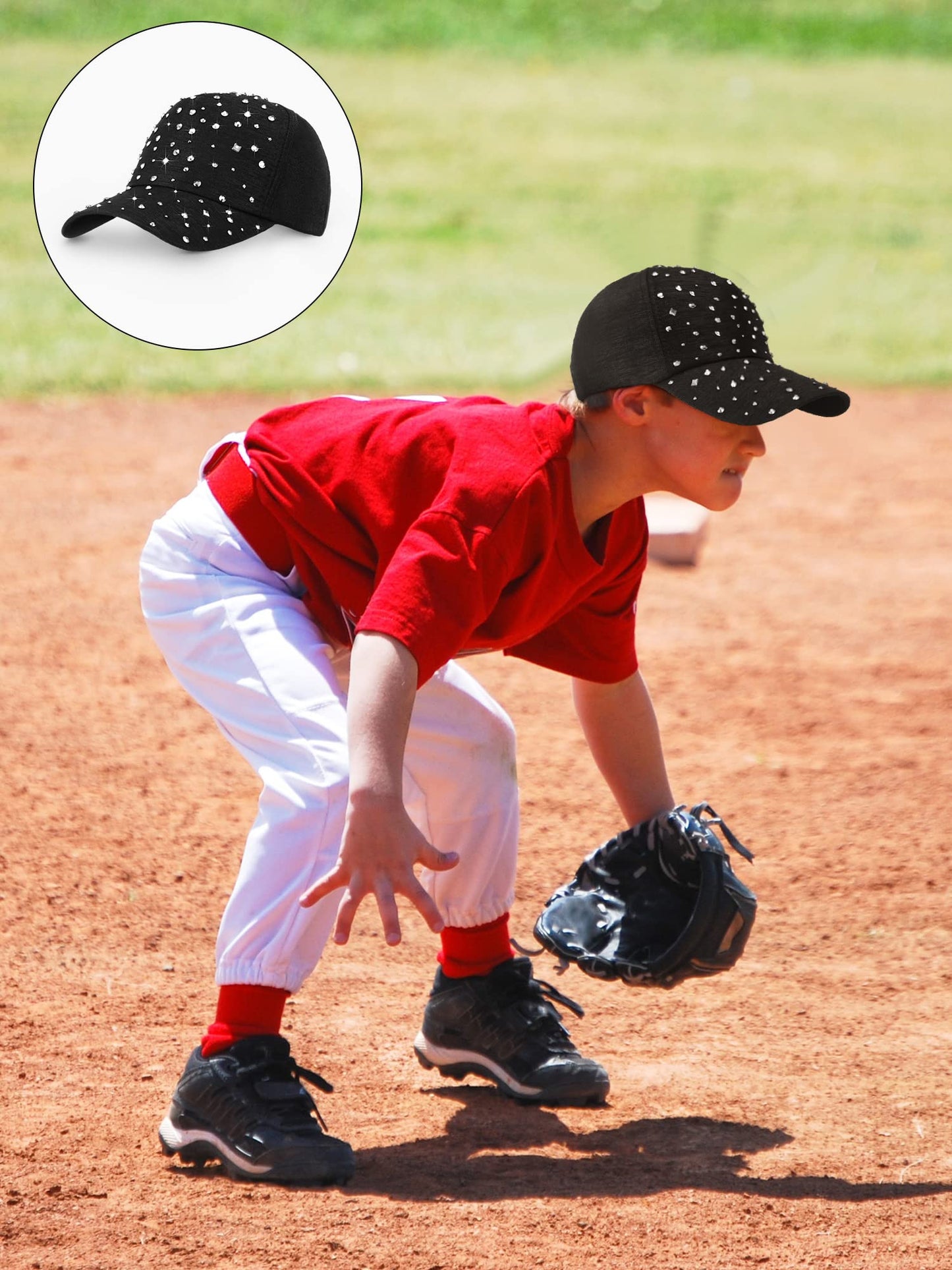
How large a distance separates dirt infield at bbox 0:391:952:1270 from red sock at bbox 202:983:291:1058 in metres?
0.18

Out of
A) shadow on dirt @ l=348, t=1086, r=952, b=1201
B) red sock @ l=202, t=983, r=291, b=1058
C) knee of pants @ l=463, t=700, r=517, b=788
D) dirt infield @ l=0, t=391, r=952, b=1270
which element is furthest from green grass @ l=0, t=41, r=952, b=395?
red sock @ l=202, t=983, r=291, b=1058

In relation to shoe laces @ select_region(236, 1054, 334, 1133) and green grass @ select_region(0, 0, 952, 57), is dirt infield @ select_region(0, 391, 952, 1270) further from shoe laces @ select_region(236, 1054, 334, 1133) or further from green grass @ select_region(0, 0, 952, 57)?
green grass @ select_region(0, 0, 952, 57)

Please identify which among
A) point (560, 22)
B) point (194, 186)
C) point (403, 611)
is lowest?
point (403, 611)

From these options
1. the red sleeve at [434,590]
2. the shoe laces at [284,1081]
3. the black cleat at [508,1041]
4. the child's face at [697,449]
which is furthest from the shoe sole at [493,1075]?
the child's face at [697,449]

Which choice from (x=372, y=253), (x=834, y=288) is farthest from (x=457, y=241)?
(x=834, y=288)

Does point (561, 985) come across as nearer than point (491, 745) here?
No

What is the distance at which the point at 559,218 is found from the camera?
12375 millimetres

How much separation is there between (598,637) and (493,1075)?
696 millimetres

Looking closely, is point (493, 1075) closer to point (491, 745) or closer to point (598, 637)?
point (491, 745)

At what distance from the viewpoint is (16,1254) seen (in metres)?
1.90

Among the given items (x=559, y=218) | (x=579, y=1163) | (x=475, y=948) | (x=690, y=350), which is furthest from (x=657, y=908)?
(x=559, y=218)

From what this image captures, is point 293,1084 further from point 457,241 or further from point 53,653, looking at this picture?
point 457,241

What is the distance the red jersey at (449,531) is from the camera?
77.0 inches

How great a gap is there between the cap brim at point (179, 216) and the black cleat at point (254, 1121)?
1154 mm
